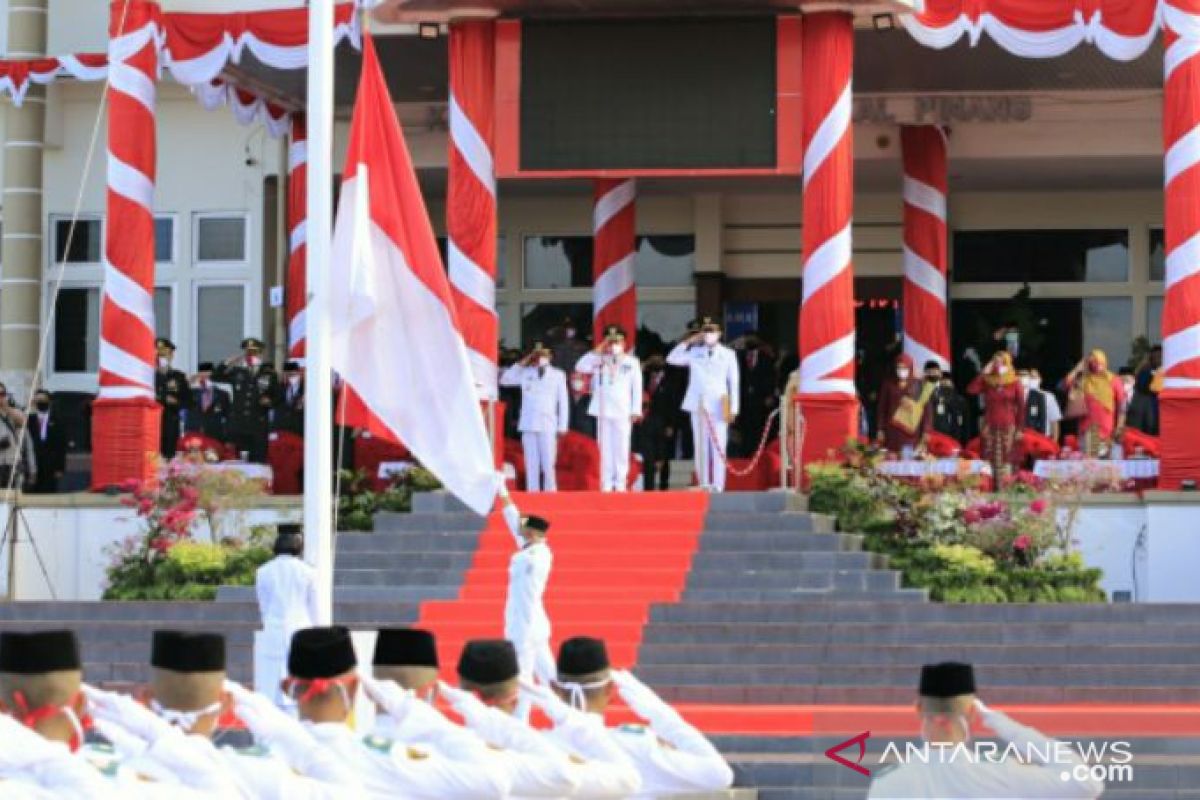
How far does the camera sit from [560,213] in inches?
1371

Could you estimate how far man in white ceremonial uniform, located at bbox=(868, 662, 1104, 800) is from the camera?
984 centimetres

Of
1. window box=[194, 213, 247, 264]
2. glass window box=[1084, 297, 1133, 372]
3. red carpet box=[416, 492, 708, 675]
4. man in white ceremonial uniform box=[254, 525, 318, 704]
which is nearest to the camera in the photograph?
man in white ceremonial uniform box=[254, 525, 318, 704]

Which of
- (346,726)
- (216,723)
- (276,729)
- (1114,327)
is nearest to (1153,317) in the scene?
(1114,327)

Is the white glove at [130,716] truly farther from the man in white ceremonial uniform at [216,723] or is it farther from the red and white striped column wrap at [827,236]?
the red and white striped column wrap at [827,236]

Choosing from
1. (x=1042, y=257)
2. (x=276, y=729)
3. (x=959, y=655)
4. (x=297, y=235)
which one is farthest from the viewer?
(x=1042, y=257)

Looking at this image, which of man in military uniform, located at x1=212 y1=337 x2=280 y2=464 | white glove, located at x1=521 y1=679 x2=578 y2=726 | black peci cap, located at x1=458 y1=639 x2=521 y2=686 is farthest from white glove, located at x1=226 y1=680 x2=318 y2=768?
man in military uniform, located at x1=212 y1=337 x2=280 y2=464

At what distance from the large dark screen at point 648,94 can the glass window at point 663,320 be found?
9.43 metres

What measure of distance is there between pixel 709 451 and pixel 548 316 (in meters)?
9.22

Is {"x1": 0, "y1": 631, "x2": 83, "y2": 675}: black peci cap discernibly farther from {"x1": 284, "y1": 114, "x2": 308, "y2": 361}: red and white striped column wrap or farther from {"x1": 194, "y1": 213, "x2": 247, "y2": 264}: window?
{"x1": 194, "y1": 213, "x2": 247, "y2": 264}: window

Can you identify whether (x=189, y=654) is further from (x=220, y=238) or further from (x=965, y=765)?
(x=220, y=238)

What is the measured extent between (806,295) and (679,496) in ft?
8.13

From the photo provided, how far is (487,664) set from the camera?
408 inches

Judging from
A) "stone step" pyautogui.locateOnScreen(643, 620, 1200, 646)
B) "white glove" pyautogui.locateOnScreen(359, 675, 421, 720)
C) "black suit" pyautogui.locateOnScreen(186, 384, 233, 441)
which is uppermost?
"black suit" pyautogui.locateOnScreen(186, 384, 233, 441)

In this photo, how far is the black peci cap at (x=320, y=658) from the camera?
9.56m
